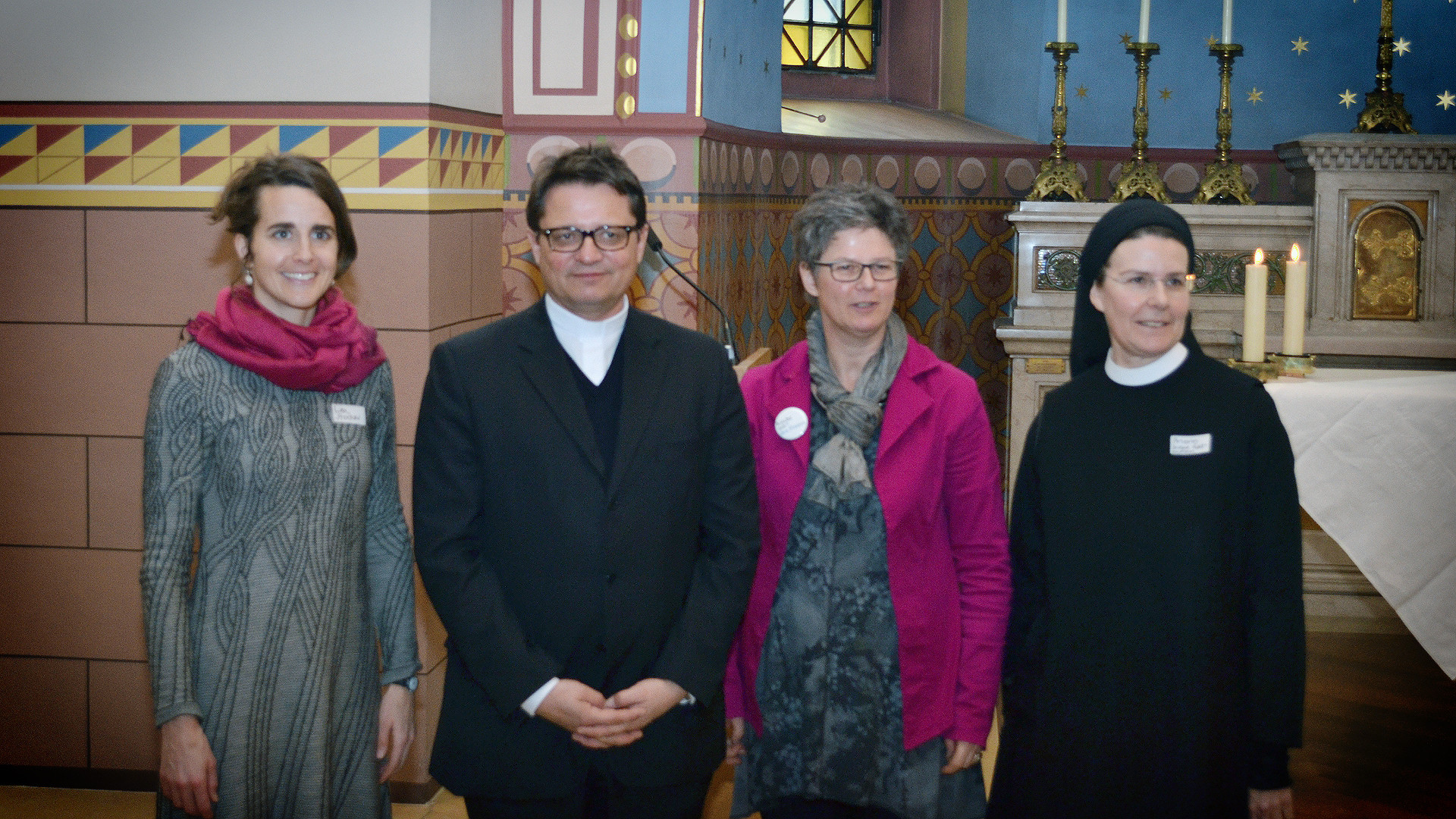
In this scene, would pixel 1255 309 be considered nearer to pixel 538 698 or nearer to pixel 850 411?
pixel 850 411

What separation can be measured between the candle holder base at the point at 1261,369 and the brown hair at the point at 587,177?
1.79m

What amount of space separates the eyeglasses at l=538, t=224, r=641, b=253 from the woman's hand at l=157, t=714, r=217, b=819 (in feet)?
2.53

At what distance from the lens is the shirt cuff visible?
1.68 m

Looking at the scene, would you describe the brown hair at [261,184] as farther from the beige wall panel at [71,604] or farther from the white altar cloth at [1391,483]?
the white altar cloth at [1391,483]

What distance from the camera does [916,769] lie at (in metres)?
1.86

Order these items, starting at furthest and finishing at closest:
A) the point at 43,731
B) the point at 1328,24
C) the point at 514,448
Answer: the point at 1328,24
the point at 43,731
the point at 514,448

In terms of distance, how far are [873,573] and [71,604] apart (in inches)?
84.9

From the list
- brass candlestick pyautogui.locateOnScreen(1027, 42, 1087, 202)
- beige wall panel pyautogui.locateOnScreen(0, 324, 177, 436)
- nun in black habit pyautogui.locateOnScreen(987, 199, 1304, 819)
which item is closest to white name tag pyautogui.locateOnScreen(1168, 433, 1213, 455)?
nun in black habit pyautogui.locateOnScreen(987, 199, 1304, 819)

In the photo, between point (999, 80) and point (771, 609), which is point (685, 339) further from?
point (999, 80)

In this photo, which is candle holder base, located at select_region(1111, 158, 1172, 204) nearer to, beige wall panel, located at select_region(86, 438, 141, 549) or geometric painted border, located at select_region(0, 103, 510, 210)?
geometric painted border, located at select_region(0, 103, 510, 210)

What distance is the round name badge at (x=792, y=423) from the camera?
1889 mm

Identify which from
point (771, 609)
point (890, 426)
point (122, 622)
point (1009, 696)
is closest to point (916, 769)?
point (1009, 696)

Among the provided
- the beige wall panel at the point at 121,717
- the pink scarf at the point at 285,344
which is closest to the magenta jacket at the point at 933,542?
the pink scarf at the point at 285,344

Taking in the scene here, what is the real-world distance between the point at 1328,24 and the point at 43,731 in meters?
4.76
